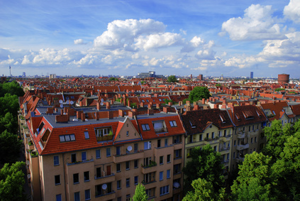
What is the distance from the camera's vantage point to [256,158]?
32.0 m

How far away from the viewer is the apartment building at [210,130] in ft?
135

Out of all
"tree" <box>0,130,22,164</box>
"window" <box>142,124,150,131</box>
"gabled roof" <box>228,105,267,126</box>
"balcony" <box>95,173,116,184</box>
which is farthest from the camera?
"gabled roof" <box>228,105,267,126</box>

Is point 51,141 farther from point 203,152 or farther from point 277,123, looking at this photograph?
point 277,123

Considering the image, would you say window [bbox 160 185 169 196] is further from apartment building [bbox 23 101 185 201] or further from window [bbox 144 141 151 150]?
window [bbox 144 141 151 150]

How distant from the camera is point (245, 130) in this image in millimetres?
49562

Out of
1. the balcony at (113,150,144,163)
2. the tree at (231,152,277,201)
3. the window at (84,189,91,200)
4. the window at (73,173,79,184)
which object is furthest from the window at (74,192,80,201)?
the tree at (231,152,277,201)

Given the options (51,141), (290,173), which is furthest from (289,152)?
(51,141)

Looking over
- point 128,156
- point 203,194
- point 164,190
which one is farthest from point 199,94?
point 203,194

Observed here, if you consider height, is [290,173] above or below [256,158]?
below

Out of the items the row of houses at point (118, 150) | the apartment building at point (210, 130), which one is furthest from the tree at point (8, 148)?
the apartment building at point (210, 130)

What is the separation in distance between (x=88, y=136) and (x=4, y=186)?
11261mm

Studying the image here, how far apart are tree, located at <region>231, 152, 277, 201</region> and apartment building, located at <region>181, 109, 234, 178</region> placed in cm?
1038

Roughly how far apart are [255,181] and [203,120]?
1690 cm

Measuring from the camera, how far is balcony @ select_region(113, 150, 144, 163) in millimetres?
32156
